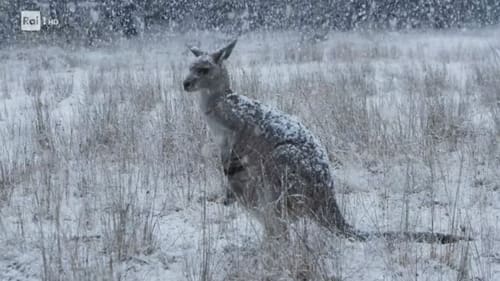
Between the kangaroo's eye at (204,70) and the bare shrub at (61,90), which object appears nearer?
the kangaroo's eye at (204,70)

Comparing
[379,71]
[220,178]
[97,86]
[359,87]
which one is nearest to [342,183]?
[220,178]

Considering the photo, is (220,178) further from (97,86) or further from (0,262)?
(97,86)

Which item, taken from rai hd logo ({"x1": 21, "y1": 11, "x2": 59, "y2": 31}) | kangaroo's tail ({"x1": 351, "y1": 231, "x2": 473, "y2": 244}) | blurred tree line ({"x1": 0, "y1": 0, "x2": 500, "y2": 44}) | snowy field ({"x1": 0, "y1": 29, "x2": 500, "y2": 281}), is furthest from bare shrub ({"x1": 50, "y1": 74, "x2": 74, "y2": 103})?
rai hd logo ({"x1": 21, "y1": 11, "x2": 59, "y2": 31})

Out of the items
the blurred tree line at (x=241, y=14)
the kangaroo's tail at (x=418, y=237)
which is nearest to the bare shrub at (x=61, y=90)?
the kangaroo's tail at (x=418, y=237)

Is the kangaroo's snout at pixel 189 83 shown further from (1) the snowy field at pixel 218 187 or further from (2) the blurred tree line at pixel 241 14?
(2) the blurred tree line at pixel 241 14

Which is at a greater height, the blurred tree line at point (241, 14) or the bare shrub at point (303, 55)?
the blurred tree line at point (241, 14)

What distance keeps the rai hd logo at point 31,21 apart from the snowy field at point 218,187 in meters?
13.5

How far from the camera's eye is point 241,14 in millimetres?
25203

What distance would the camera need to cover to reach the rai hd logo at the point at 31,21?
2119 cm

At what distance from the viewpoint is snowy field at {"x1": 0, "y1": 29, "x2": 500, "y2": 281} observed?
9.62 ft

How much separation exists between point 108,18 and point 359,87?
16981 millimetres

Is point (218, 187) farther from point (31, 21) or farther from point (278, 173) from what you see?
point (31, 21)

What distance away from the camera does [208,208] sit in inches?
155

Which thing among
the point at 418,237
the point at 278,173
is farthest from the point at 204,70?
the point at 418,237
